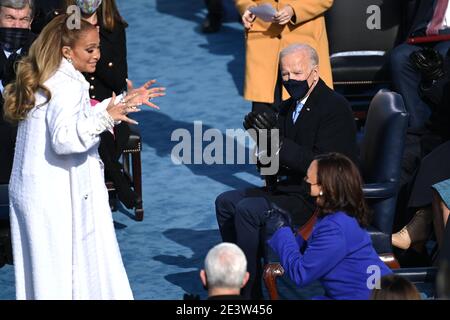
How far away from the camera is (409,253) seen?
7062mm

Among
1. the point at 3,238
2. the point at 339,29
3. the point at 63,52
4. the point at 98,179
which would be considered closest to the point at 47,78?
the point at 63,52

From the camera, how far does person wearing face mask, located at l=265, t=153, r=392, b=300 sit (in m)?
5.30

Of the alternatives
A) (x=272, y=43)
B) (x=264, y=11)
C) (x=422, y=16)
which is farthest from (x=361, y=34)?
(x=264, y=11)

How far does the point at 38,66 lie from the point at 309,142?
1741 mm

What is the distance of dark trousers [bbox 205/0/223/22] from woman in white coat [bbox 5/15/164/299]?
568 cm

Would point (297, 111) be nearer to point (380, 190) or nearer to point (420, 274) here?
point (380, 190)

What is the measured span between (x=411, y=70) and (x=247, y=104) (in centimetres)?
201

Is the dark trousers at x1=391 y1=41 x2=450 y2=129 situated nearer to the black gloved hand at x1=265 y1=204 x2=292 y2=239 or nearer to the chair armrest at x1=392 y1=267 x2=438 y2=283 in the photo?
the black gloved hand at x1=265 y1=204 x2=292 y2=239

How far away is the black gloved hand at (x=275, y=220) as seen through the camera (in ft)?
19.4

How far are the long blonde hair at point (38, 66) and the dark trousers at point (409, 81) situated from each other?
340 centimetres

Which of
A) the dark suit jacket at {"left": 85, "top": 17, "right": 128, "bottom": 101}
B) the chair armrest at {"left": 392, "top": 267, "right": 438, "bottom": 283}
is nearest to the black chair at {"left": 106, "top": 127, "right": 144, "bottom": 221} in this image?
the dark suit jacket at {"left": 85, "top": 17, "right": 128, "bottom": 101}

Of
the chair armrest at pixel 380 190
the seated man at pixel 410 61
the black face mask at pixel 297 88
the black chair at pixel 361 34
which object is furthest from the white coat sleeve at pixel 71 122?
the black chair at pixel 361 34

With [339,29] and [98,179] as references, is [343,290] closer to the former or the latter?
[98,179]

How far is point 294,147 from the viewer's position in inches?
250
